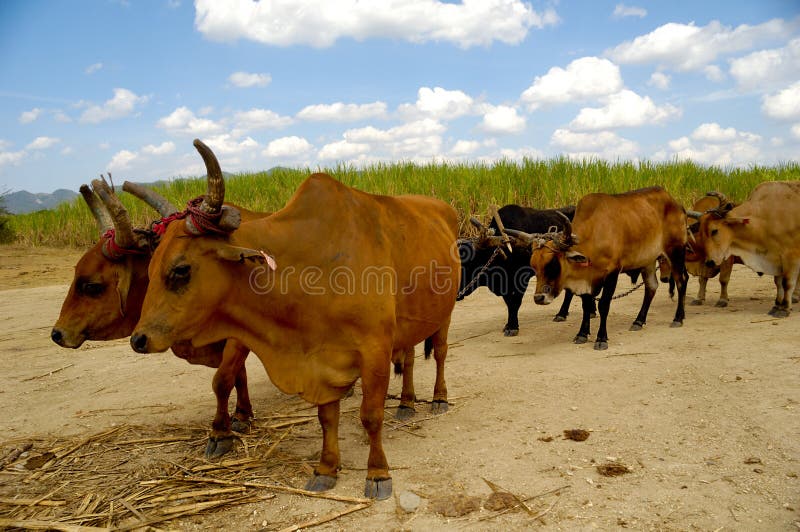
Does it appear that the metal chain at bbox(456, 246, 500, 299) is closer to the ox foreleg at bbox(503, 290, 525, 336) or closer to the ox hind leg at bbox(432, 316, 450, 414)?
the ox foreleg at bbox(503, 290, 525, 336)

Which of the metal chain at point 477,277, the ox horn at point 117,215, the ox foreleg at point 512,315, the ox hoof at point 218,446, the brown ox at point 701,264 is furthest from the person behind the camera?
the brown ox at point 701,264

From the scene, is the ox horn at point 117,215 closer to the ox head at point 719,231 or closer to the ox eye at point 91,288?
the ox eye at point 91,288

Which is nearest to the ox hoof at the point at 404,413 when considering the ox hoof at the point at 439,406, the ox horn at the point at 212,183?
the ox hoof at the point at 439,406

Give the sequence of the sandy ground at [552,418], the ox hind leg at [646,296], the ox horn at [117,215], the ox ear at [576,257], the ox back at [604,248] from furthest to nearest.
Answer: the ox hind leg at [646,296], the ox back at [604,248], the ox ear at [576,257], the ox horn at [117,215], the sandy ground at [552,418]

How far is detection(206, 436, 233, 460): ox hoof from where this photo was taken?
417 cm

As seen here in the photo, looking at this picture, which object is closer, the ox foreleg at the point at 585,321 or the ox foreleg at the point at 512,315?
the ox foreleg at the point at 585,321

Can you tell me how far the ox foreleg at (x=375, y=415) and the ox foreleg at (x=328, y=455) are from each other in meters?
0.20

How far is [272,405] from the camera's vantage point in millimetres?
5309

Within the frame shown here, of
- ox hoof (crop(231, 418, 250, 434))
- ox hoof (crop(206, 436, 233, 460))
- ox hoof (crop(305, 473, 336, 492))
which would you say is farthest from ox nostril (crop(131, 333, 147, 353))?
ox hoof (crop(231, 418, 250, 434))

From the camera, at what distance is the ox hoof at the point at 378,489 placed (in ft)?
11.3

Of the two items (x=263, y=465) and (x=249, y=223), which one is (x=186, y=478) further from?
(x=249, y=223)

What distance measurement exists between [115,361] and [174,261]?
4.80m

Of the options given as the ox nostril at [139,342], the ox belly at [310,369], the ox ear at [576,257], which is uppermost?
the ox ear at [576,257]

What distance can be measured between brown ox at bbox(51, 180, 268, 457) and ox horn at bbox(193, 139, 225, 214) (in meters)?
Result: 0.97
